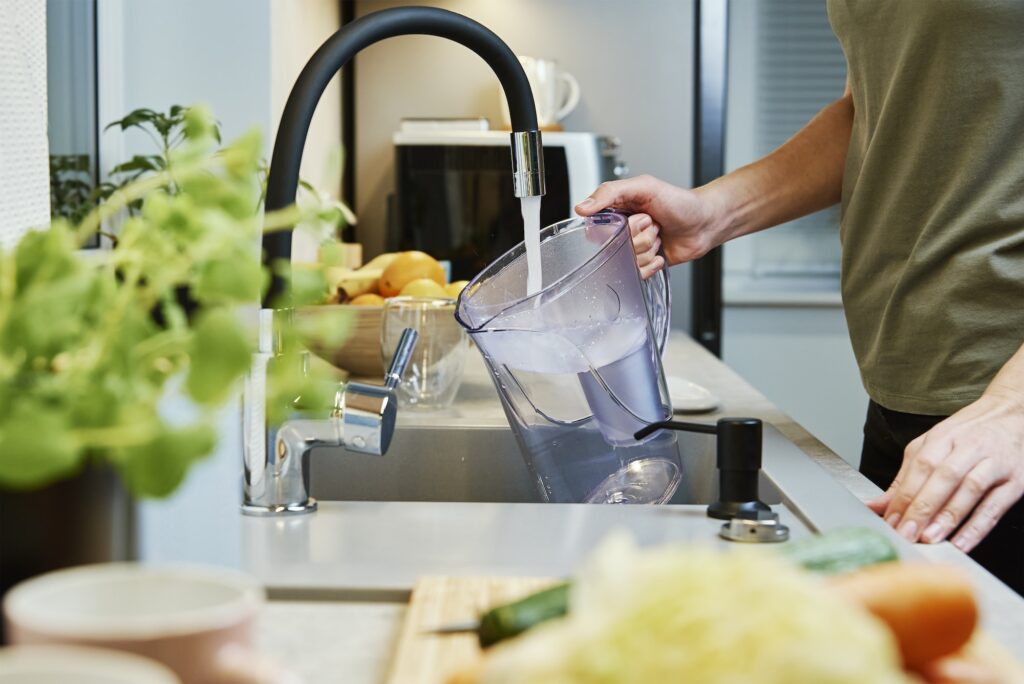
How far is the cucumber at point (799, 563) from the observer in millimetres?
500

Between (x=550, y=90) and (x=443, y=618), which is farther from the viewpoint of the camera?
(x=550, y=90)

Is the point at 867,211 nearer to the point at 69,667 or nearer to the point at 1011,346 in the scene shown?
the point at 1011,346

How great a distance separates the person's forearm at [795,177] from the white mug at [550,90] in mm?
1093

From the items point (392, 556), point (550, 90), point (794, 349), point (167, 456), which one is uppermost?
point (550, 90)

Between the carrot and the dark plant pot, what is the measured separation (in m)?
0.29

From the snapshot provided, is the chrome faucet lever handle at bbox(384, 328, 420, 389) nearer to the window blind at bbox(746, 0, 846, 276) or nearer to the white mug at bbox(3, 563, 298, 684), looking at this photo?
the white mug at bbox(3, 563, 298, 684)

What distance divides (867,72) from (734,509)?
0.70 meters

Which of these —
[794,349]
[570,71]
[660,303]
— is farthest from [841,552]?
→ [794,349]

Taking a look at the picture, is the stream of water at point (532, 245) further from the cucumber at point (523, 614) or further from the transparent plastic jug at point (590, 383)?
the cucumber at point (523, 614)

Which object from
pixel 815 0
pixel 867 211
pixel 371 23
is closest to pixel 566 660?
pixel 371 23

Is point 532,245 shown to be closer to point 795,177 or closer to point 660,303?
point 660,303

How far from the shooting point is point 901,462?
4.30 feet

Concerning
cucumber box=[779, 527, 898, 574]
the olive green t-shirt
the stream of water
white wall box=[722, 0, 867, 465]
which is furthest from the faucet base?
white wall box=[722, 0, 867, 465]

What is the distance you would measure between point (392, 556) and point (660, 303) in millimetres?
549
